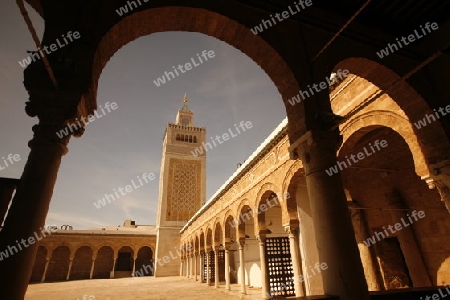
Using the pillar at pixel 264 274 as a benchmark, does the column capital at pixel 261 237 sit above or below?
above

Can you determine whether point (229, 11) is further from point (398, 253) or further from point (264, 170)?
point (398, 253)

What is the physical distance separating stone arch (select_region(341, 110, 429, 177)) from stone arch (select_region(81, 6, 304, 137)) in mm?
2981

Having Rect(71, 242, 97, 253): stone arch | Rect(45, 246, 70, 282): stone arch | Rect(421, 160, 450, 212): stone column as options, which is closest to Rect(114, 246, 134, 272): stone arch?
Rect(71, 242, 97, 253): stone arch

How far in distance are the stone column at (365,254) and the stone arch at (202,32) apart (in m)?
5.14

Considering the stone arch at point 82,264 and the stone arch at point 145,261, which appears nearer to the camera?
the stone arch at point 82,264

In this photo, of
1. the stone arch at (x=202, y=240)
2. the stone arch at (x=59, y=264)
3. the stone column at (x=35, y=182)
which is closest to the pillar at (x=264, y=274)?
the stone column at (x=35, y=182)

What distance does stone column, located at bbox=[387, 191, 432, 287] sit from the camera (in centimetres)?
700

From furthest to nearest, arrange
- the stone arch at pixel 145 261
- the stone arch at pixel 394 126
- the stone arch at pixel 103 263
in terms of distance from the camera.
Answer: the stone arch at pixel 145 261
the stone arch at pixel 103 263
the stone arch at pixel 394 126

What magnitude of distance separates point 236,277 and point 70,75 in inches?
656

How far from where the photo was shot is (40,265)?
2225 cm

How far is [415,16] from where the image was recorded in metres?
4.24

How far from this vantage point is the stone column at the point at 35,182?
1947 mm

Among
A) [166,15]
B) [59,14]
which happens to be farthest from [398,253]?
[59,14]

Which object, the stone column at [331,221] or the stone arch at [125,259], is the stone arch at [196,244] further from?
the stone column at [331,221]
